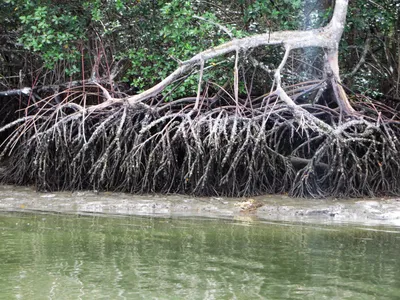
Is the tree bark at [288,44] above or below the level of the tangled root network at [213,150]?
above

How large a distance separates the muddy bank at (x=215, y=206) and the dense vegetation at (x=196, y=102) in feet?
0.75

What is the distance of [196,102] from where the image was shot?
308 inches

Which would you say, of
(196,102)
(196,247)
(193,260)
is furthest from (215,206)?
(193,260)

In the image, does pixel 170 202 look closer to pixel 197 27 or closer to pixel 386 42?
pixel 197 27

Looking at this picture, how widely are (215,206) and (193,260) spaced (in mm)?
2850

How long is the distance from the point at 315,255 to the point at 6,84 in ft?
20.1

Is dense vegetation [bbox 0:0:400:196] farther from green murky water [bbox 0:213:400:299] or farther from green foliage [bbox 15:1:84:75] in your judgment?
green murky water [bbox 0:213:400:299]

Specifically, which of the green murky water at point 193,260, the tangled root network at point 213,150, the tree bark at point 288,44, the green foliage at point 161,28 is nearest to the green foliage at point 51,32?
the green foliage at point 161,28

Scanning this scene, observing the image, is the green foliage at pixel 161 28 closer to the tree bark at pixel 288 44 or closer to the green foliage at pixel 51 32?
the green foliage at pixel 51 32

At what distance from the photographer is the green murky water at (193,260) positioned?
3697 millimetres

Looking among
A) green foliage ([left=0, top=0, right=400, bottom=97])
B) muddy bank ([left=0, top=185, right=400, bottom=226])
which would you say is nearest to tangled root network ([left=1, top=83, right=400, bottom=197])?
muddy bank ([left=0, top=185, right=400, bottom=226])

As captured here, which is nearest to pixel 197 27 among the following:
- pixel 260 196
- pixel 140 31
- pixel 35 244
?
pixel 140 31

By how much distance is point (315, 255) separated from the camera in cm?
468

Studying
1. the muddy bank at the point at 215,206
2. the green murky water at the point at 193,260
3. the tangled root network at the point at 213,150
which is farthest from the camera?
the tangled root network at the point at 213,150
